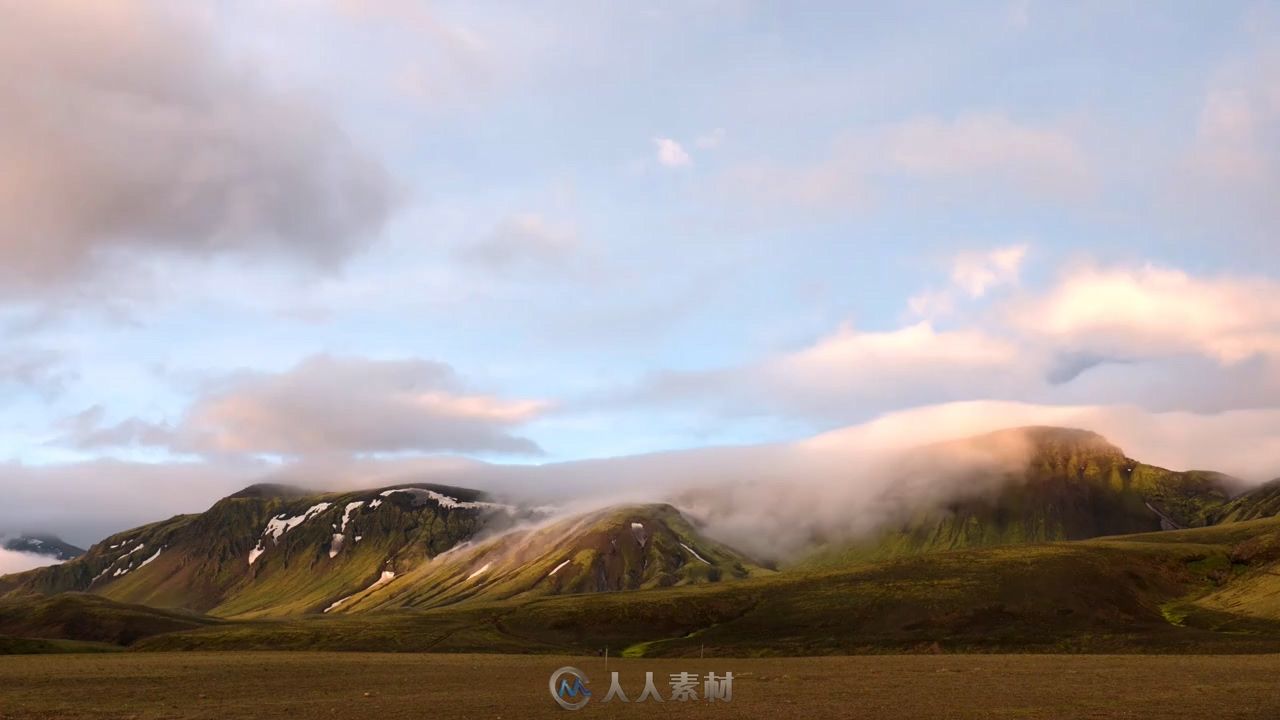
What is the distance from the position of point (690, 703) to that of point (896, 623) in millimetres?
112417

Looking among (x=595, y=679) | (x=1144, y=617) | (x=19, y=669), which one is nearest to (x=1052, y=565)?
(x=1144, y=617)

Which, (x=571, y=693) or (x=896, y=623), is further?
(x=896, y=623)

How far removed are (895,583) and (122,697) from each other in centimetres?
15786

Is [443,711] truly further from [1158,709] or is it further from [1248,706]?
[1248,706]

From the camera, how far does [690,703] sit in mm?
62906

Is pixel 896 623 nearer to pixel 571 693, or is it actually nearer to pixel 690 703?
pixel 690 703

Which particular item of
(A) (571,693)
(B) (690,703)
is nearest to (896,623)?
(B) (690,703)

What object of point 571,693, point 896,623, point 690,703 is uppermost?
point 571,693

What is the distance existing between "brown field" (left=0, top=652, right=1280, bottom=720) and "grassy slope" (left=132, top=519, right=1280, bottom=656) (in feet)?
105

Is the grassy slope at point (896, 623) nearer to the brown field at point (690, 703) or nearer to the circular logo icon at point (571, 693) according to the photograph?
the brown field at point (690, 703)

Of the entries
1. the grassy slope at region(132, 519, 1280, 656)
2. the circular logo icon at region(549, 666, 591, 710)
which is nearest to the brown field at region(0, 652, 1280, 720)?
the circular logo icon at region(549, 666, 591, 710)

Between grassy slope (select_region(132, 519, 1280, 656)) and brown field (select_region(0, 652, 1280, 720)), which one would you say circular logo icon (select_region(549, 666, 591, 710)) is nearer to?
brown field (select_region(0, 652, 1280, 720))

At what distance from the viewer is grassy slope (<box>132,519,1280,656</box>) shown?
144625mm

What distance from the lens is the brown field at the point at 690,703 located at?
57156 millimetres
